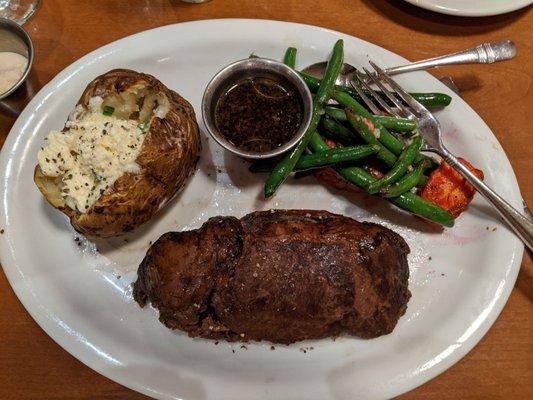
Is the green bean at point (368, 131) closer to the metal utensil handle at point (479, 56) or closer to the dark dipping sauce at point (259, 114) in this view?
the dark dipping sauce at point (259, 114)

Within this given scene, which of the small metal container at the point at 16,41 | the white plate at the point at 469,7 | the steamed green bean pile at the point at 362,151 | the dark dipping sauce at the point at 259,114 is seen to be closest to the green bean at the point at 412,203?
the steamed green bean pile at the point at 362,151

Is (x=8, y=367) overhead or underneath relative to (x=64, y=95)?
underneath

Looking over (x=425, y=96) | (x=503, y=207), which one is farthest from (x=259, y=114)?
(x=503, y=207)

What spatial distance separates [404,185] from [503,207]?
52 cm

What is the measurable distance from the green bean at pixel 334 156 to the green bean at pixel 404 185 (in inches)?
8.0

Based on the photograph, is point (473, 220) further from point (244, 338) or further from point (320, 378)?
point (244, 338)

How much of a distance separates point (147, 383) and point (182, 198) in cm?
98

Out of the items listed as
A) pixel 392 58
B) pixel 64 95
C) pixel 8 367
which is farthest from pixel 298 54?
pixel 8 367

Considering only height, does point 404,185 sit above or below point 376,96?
below

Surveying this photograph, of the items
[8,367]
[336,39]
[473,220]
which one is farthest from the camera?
[336,39]

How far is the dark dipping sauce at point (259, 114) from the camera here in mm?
2354

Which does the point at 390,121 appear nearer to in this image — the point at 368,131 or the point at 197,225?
the point at 368,131

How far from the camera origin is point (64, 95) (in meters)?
→ 2.63

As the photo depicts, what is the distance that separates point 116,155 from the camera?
7.06ft
